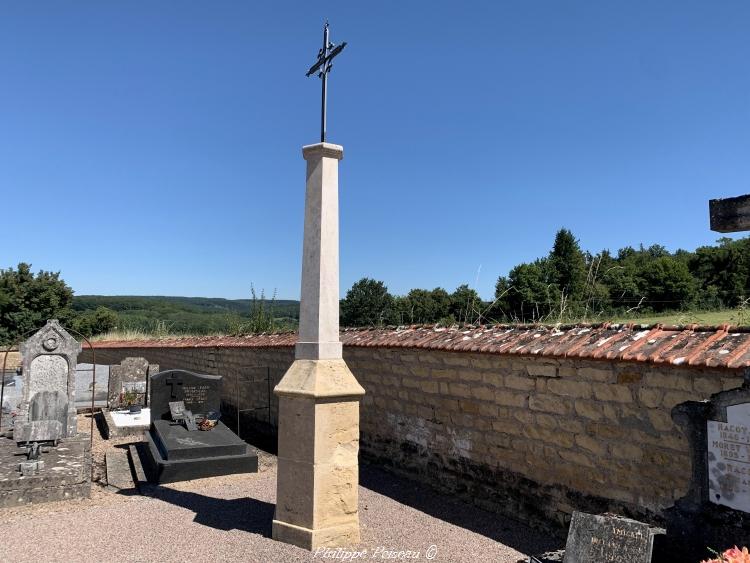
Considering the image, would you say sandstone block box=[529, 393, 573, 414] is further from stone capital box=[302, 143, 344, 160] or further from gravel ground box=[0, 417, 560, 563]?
stone capital box=[302, 143, 344, 160]

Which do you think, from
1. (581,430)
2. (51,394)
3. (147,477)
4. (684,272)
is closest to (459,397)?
(581,430)

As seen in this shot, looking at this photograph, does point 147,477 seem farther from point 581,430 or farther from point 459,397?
point 581,430

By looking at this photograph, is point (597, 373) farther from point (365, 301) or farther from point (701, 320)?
point (365, 301)

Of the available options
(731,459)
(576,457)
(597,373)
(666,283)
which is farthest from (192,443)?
(666,283)

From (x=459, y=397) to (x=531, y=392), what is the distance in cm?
111

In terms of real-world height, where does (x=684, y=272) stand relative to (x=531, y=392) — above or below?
above

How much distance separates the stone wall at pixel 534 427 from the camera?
427 cm

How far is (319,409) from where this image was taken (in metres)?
4.75

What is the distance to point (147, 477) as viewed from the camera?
24.6ft

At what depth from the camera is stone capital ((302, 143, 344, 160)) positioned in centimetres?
515

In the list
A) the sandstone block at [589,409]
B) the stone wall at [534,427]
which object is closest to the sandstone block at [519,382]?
the stone wall at [534,427]

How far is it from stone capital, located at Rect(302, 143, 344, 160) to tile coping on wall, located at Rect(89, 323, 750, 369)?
2.56 meters

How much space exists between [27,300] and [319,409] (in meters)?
32.9

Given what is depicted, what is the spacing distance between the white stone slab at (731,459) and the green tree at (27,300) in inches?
1341
